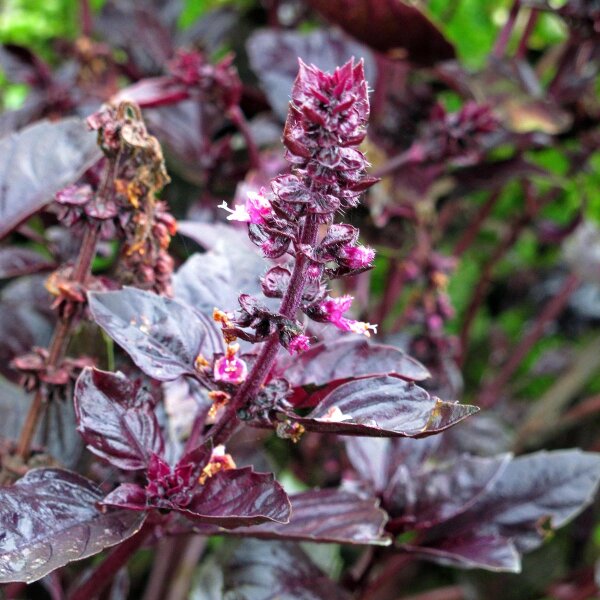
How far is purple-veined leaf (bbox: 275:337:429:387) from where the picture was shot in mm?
631

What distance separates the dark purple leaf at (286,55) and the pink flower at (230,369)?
697 millimetres

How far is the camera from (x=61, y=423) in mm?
805

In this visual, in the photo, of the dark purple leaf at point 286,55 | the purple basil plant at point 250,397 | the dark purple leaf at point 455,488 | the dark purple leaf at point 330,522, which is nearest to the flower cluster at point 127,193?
the purple basil plant at point 250,397

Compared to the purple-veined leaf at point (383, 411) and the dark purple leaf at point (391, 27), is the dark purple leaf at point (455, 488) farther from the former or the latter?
the dark purple leaf at point (391, 27)

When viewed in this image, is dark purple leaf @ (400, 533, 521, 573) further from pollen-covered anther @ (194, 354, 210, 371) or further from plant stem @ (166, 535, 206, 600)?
plant stem @ (166, 535, 206, 600)

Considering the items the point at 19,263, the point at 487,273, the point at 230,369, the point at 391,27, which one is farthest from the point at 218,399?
the point at 487,273

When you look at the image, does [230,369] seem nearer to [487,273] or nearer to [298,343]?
[298,343]

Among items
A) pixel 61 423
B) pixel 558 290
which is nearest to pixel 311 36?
pixel 558 290

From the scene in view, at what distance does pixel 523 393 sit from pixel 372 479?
1.08m

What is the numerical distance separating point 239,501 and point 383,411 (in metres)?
0.12

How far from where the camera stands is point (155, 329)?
0.61m

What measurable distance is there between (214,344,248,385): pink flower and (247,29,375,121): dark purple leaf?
697 millimetres

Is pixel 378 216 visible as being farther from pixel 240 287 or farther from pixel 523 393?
pixel 523 393

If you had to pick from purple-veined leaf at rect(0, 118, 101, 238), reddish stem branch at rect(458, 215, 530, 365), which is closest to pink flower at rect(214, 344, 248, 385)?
purple-veined leaf at rect(0, 118, 101, 238)
